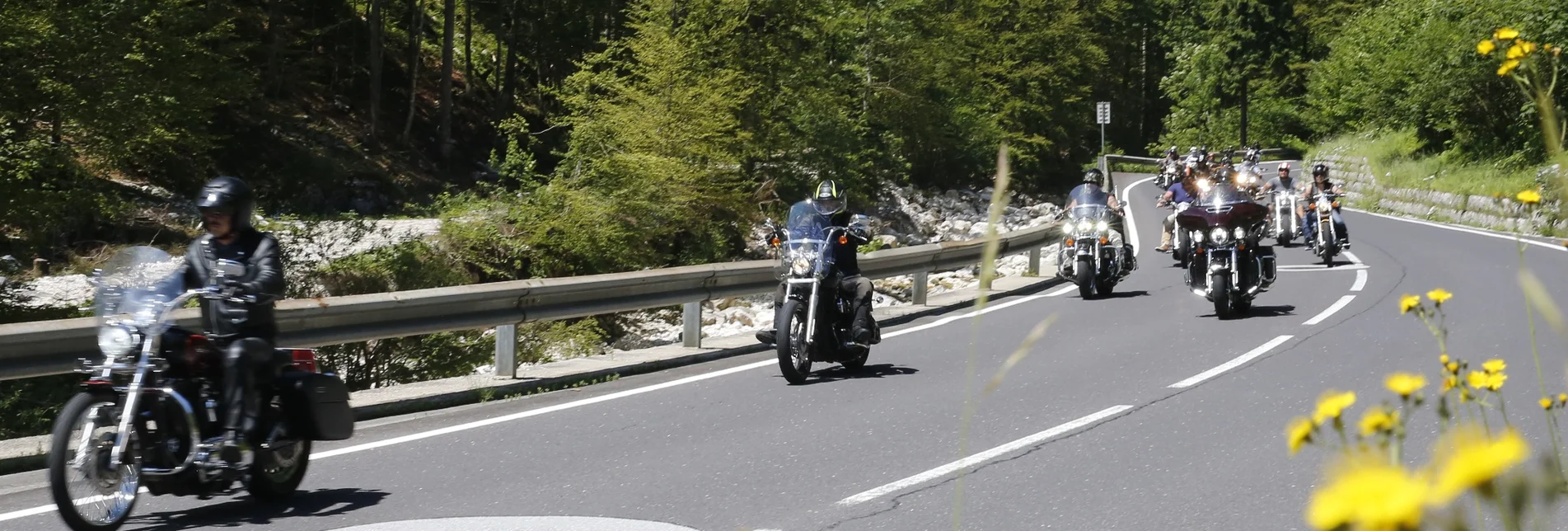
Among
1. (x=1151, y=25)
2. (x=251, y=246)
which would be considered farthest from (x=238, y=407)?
(x=1151, y=25)

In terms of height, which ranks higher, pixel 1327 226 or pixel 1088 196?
pixel 1088 196

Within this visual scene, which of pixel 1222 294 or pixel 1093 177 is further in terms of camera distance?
pixel 1093 177

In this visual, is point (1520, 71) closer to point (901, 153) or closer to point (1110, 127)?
point (901, 153)

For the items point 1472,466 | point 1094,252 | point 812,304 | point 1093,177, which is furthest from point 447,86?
point 1472,466

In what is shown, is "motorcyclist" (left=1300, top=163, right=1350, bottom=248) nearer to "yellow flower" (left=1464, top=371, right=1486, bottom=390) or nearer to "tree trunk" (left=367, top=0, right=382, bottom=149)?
"yellow flower" (left=1464, top=371, right=1486, bottom=390)

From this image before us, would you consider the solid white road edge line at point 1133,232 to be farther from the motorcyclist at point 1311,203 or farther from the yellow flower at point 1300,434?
the yellow flower at point 1300,434

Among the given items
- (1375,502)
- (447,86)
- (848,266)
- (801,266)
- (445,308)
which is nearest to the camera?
(1375,502)

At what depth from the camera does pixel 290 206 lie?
1446 inches

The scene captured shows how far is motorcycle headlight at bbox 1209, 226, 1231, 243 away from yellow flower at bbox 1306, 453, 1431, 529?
14245 mm

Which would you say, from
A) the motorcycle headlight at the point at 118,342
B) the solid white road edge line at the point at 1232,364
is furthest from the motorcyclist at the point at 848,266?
the motorcycle headlight at the point at 118,342

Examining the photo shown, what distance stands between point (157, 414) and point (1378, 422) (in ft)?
18.7

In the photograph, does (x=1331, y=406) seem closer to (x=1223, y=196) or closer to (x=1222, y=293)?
(x=1222, y=293)

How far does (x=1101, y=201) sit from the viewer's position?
58.7ft

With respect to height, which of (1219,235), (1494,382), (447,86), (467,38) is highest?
(467,38)
